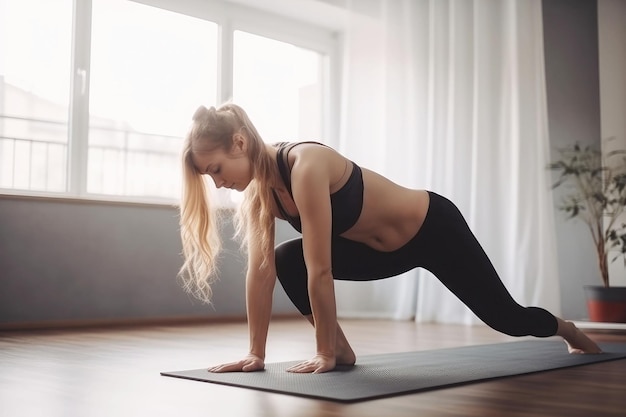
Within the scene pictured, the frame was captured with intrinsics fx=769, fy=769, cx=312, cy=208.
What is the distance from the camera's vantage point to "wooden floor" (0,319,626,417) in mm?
1479

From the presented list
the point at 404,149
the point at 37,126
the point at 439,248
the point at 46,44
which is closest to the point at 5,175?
the point at 37,126

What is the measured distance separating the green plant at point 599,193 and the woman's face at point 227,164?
2453mm

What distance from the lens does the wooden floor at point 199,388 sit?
148cm

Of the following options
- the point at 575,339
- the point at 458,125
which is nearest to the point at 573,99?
the point at 458,125

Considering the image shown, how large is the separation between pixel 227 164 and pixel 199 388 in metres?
0.54

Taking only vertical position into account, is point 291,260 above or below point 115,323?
above

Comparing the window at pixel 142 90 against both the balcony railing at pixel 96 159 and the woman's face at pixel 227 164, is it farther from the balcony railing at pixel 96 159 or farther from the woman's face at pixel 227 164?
the woman's face at pixel 227 164

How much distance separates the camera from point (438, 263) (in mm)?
2148

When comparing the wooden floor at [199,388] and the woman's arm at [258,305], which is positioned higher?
the woman's arm at [258,305]

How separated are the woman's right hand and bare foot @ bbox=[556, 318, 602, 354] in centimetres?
96

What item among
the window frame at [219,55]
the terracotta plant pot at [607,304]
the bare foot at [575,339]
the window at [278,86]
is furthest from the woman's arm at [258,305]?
the window at [278,86]

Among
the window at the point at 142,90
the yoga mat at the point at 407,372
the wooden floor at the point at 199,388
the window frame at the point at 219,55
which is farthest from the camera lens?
the window at the point at 142,90

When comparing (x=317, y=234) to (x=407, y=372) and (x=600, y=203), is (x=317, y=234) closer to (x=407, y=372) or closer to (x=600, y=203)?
(x=407, y=372)

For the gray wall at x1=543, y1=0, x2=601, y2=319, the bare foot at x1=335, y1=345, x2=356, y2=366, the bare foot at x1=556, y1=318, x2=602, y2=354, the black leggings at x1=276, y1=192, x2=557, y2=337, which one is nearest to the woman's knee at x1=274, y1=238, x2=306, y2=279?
the black leggings at x1=276, y1=192, x2=557, y2=337
